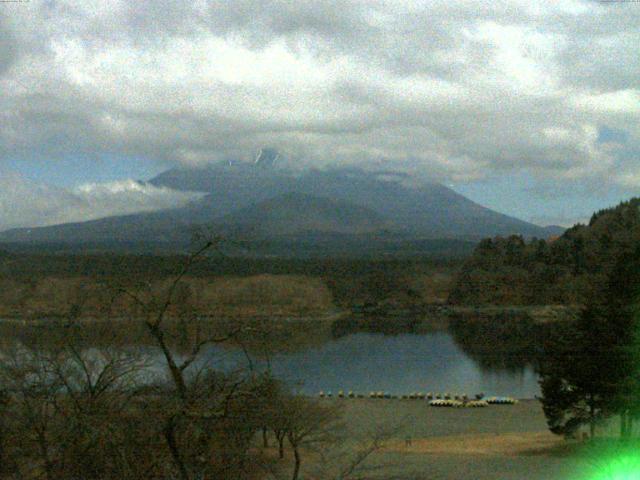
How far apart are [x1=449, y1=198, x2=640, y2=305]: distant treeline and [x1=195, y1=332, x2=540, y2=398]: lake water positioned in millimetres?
27325

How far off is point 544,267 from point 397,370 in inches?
1700

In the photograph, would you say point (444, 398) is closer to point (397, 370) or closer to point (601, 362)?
point (397, 370)

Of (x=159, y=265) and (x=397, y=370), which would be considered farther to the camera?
(x=159, y=265)

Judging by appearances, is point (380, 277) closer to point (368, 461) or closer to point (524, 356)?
point (524, 356)

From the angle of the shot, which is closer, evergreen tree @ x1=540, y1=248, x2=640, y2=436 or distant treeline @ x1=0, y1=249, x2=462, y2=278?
evergreen tree @ x1=540, y1=248, x2=640, y2=436

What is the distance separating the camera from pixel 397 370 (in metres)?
39.6

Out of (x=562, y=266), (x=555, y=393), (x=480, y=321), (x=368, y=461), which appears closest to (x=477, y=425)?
(x=555, y=393)

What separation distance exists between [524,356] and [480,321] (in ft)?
70.2

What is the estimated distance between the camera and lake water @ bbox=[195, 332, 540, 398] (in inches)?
1340

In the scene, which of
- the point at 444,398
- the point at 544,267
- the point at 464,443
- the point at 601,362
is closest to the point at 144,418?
the point at 601,362

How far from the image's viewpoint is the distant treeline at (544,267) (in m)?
74.7

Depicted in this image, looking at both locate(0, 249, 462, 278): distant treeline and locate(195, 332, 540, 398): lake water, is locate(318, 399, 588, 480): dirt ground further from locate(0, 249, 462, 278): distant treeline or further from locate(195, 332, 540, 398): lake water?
locate(0, 249, 462, 278): distant treeline

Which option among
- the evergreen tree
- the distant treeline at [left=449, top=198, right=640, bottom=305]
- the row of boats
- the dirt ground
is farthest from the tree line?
the distant treeline at [left=449, top=198, right=640, bottom=305]

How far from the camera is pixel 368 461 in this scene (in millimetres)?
17203
